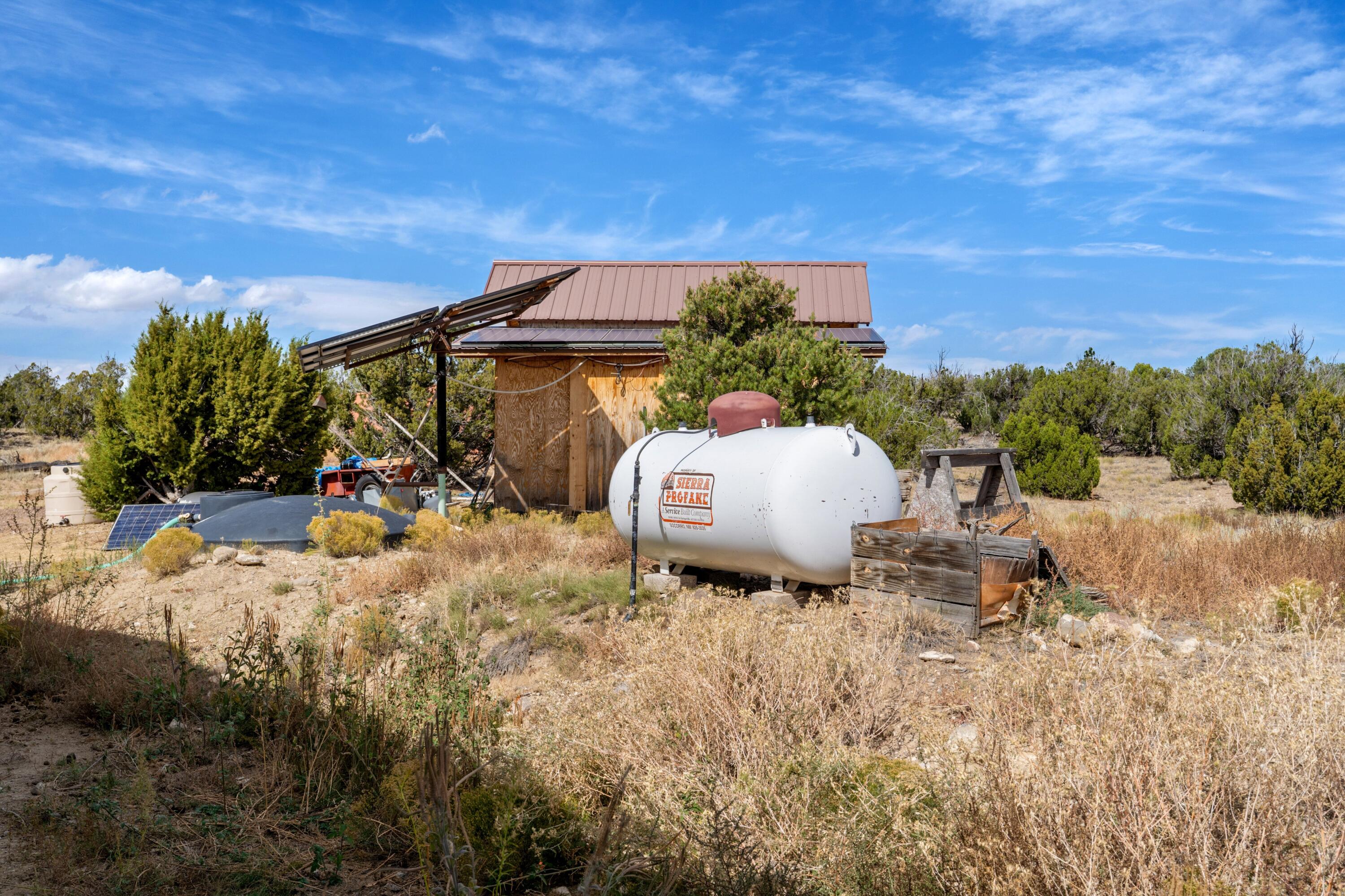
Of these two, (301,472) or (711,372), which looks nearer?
(711,372)

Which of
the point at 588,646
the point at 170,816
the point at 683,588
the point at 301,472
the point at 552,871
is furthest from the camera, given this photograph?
the point at 301,472

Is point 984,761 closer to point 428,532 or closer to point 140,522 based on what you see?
point 428,532

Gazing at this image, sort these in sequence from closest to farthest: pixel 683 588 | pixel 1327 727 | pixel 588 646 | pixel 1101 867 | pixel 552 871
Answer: pixel 1101 867 < pixel 1327 727 < pixel 552 871 < pixel 588 646 < pixel 683 588

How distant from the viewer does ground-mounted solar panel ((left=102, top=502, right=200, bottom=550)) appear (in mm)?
13242

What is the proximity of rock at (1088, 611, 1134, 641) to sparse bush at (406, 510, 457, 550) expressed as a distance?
830cm

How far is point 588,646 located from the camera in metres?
7.09

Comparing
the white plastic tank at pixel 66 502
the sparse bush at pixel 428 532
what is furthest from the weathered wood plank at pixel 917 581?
the white plastic tank at pixel 66 502

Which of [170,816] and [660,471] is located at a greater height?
[660,471]

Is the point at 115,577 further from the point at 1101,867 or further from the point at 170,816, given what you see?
the point at 1101,867

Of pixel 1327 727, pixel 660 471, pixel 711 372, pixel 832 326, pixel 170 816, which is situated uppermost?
pixel 832 326

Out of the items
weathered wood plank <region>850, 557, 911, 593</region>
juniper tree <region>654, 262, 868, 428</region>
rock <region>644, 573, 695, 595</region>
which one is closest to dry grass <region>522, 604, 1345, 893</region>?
weathered wood plank <region>850, 557, 911, 593</region>

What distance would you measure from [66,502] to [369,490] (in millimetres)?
6018

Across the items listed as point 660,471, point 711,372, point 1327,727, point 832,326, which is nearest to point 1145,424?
point 832,326

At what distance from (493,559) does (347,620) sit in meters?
2.89
